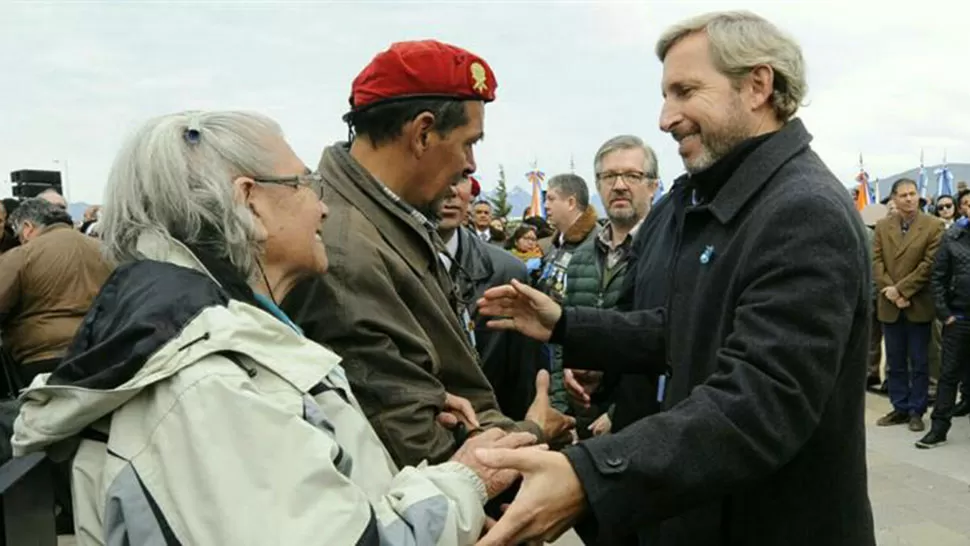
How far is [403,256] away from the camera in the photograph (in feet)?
7.33

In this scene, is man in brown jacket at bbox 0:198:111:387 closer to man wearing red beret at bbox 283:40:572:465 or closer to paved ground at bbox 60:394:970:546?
paved ground at bbox 60:394:970:546

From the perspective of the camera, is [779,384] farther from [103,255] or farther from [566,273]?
[566,273]

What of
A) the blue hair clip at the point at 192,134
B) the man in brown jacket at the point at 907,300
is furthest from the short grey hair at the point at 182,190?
the man in brown jacket at the point at 907,300

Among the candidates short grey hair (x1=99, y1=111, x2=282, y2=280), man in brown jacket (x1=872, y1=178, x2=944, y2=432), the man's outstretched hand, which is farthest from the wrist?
man in brown jacket (x1=872, y1=178, x2=944, y2=432)

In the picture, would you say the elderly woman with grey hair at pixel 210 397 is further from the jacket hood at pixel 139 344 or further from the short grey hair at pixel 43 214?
the short grey hair at pixel 43 214

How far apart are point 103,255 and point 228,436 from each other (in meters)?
0.63

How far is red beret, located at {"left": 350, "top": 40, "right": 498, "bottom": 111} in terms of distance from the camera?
2.32 m

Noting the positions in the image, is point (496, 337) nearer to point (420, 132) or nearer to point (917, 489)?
point (420, 132)

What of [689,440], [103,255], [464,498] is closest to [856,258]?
[689,440]

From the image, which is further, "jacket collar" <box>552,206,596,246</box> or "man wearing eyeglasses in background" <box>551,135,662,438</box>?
"jacket collar" <box>552,206,596,246</box>

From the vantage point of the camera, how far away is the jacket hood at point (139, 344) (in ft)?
4.55

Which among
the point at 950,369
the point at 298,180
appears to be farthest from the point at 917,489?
the point at 298,180

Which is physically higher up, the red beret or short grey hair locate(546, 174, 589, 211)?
the red beret

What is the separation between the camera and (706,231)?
7.07 ft
